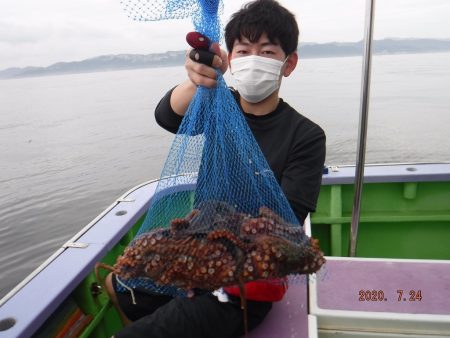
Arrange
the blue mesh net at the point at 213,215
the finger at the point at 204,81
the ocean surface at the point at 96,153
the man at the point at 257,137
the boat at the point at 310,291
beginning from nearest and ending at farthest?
the blue mesh net at the point at 213,215 → the finger at the point at 204,81 → the man at the point at 257,137 → the boat at the point at 310,291 → the ocean surface at the point at 96,153

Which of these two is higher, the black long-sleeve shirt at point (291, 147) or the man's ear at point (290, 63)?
the man's ear at point (290, 63)

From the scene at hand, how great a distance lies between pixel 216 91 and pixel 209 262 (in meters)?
1.01

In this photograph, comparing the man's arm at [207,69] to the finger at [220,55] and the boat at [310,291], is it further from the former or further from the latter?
the boat at [310,291]

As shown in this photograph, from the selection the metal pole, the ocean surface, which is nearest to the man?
the metal pole

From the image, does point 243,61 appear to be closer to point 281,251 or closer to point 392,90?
point 281,251

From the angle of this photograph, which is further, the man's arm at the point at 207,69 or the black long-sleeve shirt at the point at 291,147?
the black long-sleeve shirt at the point at 291,147

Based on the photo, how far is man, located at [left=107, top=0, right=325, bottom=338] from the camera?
7.59 ft

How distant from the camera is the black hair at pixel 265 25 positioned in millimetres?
2570

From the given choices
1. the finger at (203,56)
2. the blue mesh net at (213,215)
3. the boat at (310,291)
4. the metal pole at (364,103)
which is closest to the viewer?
the blue mesh net at (213,215)

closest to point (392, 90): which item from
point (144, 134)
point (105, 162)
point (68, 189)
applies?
point (144, 134)

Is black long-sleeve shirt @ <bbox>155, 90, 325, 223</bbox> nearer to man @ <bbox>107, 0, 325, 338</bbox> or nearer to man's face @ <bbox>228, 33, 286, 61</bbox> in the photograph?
man @ <bbox>107, 0, 325, 338</bbox>

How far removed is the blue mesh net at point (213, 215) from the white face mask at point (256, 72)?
42 centimetres

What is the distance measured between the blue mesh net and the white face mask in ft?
1.37

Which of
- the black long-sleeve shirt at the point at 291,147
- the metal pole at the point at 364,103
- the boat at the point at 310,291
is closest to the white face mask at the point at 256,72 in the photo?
the black long-sleeve shirt at the point at 291,147
